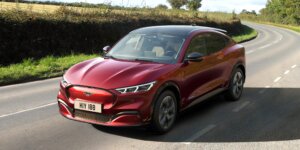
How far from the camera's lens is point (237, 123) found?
25.0 ft

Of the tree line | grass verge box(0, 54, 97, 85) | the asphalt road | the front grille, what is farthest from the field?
the tree line

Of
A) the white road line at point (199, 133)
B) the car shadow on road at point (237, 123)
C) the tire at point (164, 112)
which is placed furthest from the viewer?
the car shadow on road at point (237, 123)

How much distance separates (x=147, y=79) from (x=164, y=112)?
714mm

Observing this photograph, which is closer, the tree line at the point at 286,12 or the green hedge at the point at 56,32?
the green hedge at the point at 56,32

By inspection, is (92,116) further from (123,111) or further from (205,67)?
(205,67)

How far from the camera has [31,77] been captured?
44.6ft

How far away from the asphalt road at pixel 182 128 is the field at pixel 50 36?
473cm

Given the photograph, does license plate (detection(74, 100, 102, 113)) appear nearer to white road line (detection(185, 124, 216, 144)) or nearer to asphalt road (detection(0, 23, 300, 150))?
asphalt road (detection(0, 23, 300, 150))

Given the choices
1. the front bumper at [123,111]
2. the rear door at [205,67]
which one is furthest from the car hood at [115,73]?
the rear door at [205,67]

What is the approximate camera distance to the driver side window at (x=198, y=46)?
25.1 ft

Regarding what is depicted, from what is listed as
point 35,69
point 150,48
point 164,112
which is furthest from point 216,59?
point 35,69

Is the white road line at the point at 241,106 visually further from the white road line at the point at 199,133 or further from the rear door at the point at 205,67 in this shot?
the white road line at the point at 199,133

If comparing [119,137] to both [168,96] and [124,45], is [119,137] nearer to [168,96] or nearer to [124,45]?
[168,96]

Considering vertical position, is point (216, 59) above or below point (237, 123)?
above
